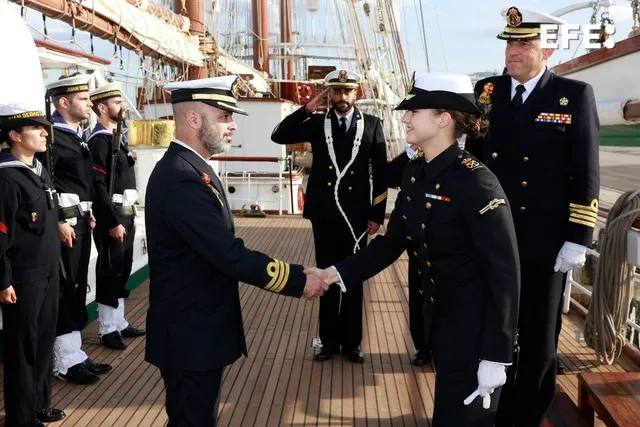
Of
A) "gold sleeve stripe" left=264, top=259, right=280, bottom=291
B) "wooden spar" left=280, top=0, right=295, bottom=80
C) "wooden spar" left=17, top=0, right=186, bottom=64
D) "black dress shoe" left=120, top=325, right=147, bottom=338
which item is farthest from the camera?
"wooden spar" left=280, top=0, right=295, bottom=80

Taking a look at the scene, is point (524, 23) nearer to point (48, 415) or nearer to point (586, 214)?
point (586, 214)

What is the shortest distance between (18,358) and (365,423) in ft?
5.70

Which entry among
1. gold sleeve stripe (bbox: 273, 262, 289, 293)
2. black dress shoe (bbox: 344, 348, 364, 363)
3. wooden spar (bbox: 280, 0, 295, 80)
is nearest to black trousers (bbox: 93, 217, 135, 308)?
black dress shoe (bbox: 344, 348, 364, 363)

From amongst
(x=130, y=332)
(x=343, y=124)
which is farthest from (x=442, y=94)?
(x=130, y=332)

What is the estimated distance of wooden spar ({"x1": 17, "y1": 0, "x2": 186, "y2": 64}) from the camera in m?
7.79

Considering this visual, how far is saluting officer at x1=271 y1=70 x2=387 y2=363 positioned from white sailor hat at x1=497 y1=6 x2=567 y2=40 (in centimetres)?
129

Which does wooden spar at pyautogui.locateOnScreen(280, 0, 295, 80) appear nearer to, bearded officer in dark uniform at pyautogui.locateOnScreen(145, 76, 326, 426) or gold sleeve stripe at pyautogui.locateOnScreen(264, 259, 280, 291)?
bearded officer in dark uniform at pyautogui.locateOnScreen(145, 76, 326, 426)

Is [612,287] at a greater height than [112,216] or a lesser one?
lesser

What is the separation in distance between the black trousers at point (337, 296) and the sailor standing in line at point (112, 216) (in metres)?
1.38

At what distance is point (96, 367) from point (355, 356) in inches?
64.4

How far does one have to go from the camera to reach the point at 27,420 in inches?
118

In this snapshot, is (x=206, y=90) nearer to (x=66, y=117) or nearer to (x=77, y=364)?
(x=66, y=117)

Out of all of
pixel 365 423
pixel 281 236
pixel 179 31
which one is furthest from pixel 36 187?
pixel 179 31

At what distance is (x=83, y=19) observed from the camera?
890 cm
